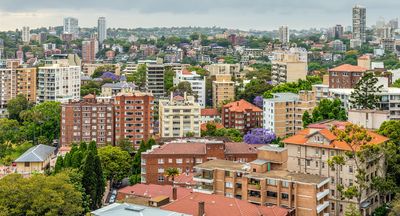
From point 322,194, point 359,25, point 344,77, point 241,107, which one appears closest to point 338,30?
point 359,25

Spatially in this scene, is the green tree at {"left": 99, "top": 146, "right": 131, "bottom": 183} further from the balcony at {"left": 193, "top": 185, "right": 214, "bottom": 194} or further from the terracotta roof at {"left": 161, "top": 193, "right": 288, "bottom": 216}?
the terracotta roof at {"left": 161, "top": 193, "right": 288, "bottom": 216}

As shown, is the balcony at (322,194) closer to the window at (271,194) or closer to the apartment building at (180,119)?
the window at (271,194)

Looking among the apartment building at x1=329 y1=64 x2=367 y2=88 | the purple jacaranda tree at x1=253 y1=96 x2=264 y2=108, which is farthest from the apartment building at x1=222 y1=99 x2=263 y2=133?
the apartment building at x1=329 y1=64 x2=367 y2=88

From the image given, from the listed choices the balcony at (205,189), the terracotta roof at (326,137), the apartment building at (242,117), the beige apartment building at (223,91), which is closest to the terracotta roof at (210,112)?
the apartment building at (242,117)

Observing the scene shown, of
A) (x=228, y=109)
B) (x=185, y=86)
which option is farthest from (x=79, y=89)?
(x=228, y=109)

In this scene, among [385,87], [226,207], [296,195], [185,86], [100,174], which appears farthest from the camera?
[185,86]

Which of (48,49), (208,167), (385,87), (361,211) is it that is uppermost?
(48,49)

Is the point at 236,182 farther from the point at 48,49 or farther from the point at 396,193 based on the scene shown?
the point at 48,49

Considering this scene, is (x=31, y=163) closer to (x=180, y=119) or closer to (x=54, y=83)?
(x=180, y=119)
